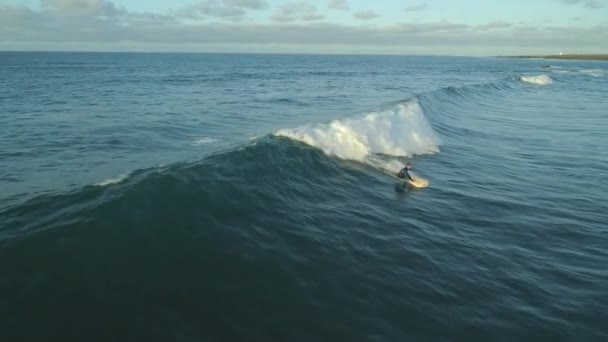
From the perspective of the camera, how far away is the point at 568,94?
58.2 meters

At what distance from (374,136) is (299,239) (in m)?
13.4

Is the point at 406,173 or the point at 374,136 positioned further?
the point at 374,136

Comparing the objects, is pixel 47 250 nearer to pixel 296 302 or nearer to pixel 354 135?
pixel 296 302

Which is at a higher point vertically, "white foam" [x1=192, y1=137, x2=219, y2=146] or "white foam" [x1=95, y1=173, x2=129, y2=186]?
"white foam" [x1=192, y1=137, x2=219, y2=146]

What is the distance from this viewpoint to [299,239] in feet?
39.5

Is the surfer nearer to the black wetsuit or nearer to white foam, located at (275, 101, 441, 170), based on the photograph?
the black wetsuit

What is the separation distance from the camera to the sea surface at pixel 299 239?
8664 mm

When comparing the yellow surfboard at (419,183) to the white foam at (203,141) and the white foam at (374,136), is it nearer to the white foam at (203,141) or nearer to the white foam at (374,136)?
the white foam at (374,136)

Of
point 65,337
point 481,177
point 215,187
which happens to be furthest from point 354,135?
point 65,337

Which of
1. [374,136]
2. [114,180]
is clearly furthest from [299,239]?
[374,136]

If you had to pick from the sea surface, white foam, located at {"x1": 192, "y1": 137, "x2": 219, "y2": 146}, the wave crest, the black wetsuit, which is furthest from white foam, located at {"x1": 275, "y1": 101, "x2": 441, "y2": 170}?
white foam, located at {"x1": 192, "y1": 137, "x2": 219, "y2": 146}

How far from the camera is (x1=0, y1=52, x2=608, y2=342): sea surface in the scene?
341 inches

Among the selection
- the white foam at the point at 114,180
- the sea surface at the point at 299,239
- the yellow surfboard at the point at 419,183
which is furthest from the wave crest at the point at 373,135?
the white foam at the point at 114,180

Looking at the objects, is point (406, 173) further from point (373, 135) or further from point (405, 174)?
point (373, 135)
